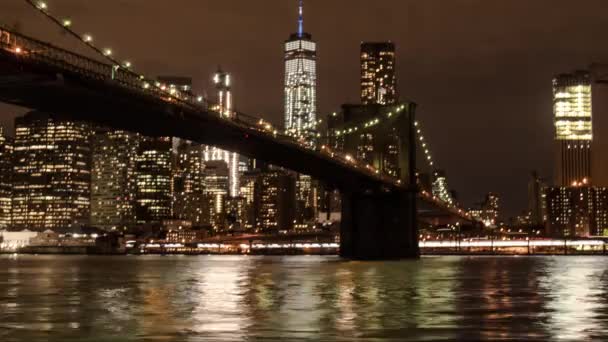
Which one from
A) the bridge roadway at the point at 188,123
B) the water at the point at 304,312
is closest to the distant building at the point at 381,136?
the bridge roadway at the point at 188,123

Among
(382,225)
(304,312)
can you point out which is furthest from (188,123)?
(304,312)

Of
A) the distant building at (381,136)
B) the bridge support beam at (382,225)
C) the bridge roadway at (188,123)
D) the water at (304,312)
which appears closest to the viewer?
the water at (304,312)

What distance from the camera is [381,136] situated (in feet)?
284

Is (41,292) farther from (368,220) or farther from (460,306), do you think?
(368,220)

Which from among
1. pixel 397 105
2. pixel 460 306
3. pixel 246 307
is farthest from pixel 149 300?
pixel 397 105

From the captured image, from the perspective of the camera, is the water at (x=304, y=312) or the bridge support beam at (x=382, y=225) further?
the bridge support beam at (x=382, y=225)

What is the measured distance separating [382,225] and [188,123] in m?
23.8

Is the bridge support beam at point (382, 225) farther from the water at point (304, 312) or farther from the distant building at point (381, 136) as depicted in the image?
the water at point (304, 312)

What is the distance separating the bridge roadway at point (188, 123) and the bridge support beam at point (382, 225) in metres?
0.08

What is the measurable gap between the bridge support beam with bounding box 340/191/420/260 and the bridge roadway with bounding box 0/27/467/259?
→ 0.25ft

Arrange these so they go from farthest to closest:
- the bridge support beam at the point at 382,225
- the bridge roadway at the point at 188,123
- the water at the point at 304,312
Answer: the bridge support beam at the point at 382,225
the bridge roadway at the point at 188,123
the water at the point at 304,312

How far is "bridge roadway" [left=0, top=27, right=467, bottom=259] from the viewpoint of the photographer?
46125mm

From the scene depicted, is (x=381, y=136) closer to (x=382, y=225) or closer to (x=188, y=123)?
(x=382, y=225)

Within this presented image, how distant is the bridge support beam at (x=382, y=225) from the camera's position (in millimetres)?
79125
